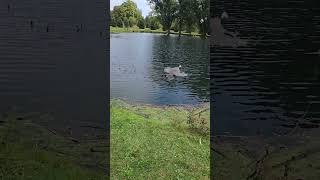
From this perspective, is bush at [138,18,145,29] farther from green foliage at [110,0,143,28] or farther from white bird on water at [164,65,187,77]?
white bird on water at [164,65,187,77]

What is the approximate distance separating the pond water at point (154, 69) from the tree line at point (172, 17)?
0.27 m

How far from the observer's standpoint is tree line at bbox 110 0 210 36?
8.95 meters

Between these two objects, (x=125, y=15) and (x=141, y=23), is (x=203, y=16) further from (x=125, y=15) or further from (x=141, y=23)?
(x=125, y=15)
